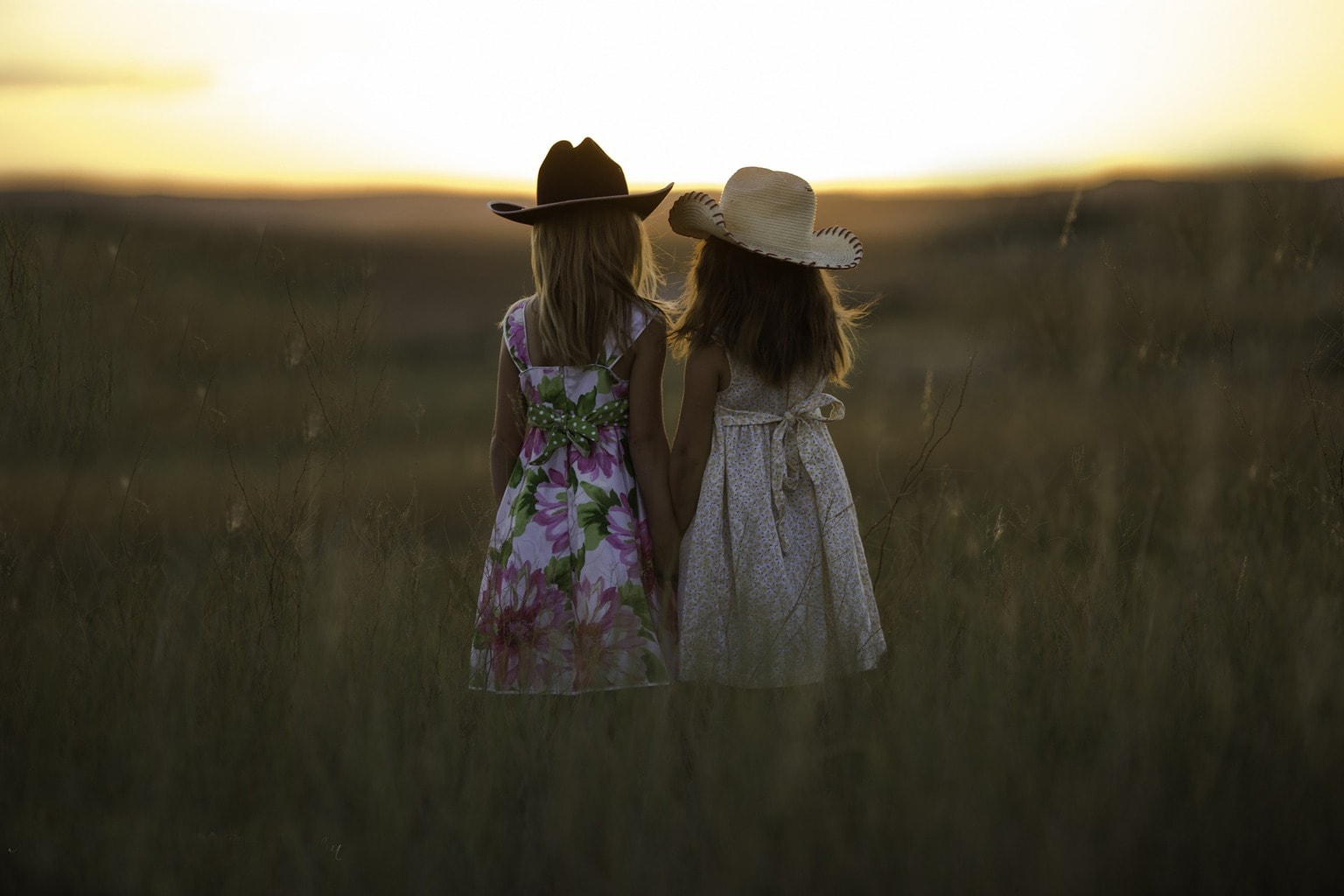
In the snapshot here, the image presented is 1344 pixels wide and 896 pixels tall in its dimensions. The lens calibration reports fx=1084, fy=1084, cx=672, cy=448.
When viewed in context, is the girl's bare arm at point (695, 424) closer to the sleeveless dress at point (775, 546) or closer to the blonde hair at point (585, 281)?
the sleeveless dress at point (775, 546)

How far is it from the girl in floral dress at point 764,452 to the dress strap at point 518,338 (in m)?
0.40

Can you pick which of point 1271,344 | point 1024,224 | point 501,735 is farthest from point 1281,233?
point 501,735

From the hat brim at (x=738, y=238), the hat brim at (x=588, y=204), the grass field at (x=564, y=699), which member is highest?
the hat brim at (x=588, y=204)

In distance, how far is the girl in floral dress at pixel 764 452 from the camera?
2770 millimetres

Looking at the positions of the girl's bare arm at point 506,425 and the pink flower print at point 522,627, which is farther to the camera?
the girl's bare arm at point 506,425

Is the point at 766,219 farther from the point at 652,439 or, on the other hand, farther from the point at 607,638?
the point at 607,638

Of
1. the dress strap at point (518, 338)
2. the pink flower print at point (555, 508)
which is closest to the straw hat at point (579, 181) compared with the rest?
the dress strap at point (518, 338)

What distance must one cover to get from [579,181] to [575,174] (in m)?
0.02

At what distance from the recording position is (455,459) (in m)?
7.13

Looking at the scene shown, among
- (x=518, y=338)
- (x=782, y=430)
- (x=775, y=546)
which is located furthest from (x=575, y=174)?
(x=775, y=546)

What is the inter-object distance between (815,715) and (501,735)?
697 mm

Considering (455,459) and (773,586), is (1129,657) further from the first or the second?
(455,459)

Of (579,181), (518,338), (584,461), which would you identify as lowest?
(584,461)

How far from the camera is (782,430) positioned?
9.37 ft
